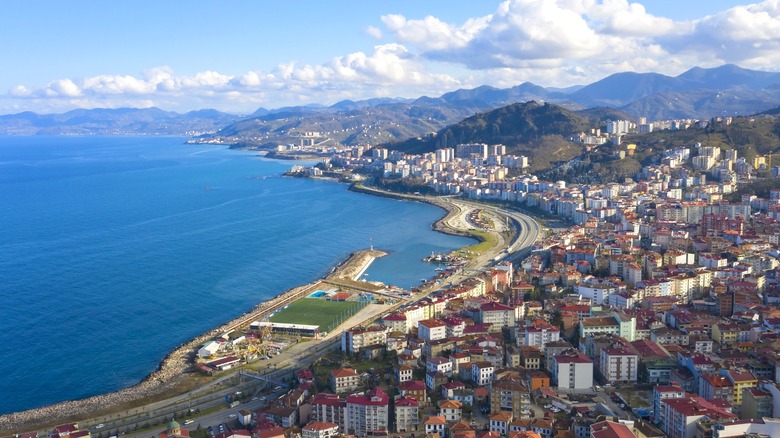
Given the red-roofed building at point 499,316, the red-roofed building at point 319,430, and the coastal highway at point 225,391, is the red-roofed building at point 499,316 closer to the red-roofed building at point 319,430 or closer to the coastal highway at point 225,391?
the coastal highway at point 225,391

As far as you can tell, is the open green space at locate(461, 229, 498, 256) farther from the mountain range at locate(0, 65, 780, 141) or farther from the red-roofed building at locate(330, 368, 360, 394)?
the mountain range at locate(0, 65, 780, 141)

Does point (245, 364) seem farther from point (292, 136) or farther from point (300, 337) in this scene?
point (292, 136)

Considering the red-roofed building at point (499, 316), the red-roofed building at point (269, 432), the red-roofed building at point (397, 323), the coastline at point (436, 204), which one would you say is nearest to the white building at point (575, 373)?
the red-roofed building at point (499, 316)

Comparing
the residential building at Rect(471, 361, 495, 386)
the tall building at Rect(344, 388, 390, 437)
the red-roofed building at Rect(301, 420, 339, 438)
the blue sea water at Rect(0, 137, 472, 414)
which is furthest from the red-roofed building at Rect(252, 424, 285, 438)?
the blue sea water at Rect(0, 137, 472, 414)

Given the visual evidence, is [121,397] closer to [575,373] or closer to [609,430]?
[575,373]

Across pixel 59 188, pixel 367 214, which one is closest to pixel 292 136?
pixel 59 188

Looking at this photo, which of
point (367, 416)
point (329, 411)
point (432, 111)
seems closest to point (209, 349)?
point (329, 411)
